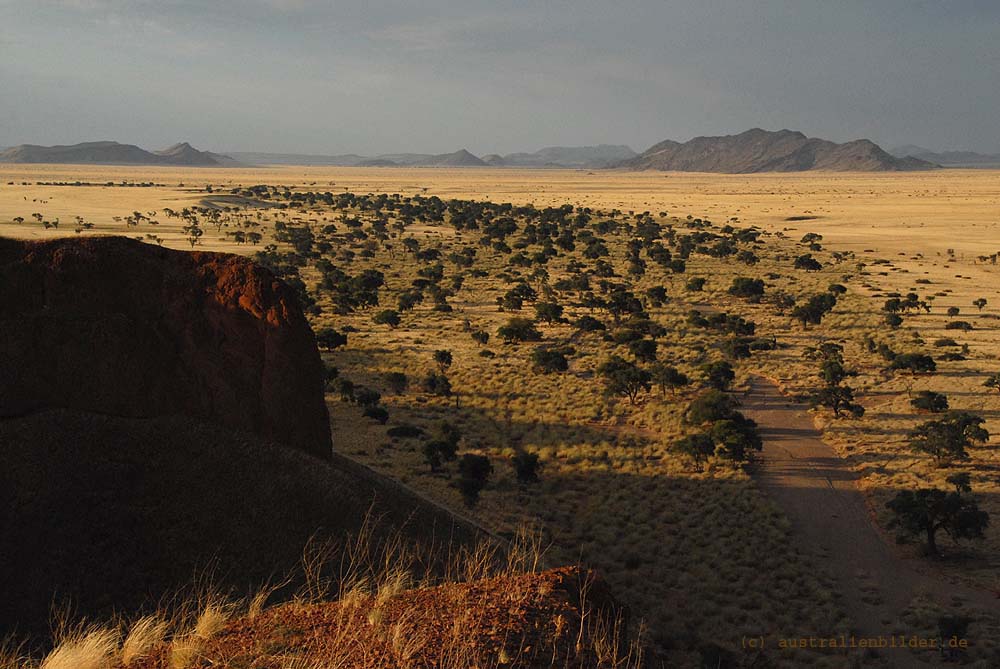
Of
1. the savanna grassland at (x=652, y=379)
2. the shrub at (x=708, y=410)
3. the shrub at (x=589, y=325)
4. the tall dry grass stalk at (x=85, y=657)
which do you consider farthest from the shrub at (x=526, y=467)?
the shrub at (x=589, y=325)

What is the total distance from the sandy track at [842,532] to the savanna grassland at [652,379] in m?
0.43

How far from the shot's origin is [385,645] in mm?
7605

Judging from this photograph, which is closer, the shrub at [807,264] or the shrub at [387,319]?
the shrub at [387,319]

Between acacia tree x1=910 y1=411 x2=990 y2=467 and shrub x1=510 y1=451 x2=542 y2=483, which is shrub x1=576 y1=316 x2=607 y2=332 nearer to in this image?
acacia tree x1=910 y1=411 x2=990 y2=467

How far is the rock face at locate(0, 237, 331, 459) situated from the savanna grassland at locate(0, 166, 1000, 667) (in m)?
8.78

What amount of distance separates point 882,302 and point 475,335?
123 ft

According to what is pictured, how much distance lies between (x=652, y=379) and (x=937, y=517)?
18.1m

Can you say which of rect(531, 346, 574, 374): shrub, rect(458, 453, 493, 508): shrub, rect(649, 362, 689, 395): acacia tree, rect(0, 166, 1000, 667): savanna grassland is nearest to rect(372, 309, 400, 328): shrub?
rect(0, 166, 1000, 667): savanna grassland

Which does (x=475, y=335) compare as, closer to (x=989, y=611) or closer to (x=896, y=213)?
(x=989, y=611)

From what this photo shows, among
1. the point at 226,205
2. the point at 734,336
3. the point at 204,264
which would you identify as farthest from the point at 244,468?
the point at 226,205

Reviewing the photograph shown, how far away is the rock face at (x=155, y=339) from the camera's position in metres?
13.8

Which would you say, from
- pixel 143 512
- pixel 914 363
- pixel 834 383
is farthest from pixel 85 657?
pixel 914 363

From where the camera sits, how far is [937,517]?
21359mm

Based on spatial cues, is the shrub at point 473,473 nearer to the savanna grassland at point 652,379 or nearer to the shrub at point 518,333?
the savanna grassland at point 652,379
